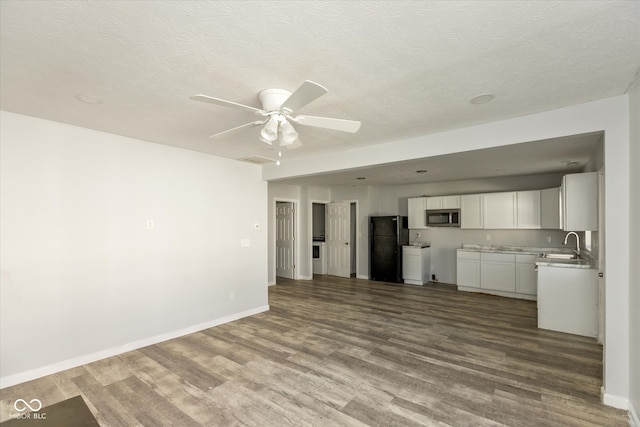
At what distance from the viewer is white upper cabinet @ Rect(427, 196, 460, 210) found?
22.2 feet

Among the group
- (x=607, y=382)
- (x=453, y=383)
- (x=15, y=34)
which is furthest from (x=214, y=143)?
(x=607, y=382)

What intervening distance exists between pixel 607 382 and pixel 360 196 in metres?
6.03

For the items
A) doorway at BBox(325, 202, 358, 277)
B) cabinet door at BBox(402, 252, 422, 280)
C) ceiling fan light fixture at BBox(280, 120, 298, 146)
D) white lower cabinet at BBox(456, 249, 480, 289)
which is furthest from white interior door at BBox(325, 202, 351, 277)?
ceiling fan light fixture at BBox(280, 120, 298, 146)

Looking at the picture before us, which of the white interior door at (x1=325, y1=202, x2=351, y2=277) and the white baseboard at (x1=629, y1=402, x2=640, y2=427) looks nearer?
the white baseboard at (x1=629, y1=402, x2=640, y2=427)

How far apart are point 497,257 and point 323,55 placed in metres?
5.73

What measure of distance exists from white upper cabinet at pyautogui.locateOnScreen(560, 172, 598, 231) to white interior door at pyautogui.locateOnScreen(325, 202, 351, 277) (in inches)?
195

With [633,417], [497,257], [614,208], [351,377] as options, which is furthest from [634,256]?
[497,257]

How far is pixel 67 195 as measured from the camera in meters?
3.12

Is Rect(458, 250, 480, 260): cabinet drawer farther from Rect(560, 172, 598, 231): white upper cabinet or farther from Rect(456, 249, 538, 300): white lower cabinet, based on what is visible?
Rect(560, 172, 598, 231): white upper cabinet

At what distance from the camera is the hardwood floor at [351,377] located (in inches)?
91.1

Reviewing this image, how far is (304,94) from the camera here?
1.73 m

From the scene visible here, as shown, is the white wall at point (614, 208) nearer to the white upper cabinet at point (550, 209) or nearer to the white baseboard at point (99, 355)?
the white upper cabinet at point (550, 209)

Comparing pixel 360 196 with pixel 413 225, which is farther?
pixel 360 196

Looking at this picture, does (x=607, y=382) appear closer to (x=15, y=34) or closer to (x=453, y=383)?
(x=453, y=383)
